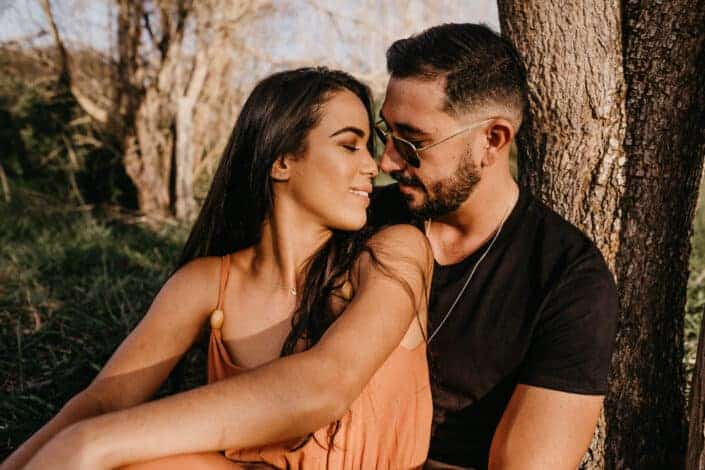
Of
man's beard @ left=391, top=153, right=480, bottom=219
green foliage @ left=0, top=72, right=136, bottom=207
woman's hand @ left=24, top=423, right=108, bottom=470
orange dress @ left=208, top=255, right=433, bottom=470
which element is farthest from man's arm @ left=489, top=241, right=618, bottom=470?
green foliage @ left=0, top=72, right=136, bottom=207

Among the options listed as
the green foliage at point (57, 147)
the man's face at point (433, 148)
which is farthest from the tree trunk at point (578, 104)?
the green foliage at point (57, 147)

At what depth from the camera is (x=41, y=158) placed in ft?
28.5

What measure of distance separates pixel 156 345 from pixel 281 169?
2.45ft

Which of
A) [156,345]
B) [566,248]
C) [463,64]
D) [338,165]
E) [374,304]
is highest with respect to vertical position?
[463,64]

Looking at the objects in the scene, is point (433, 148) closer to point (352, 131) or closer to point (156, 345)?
point (352, 131)

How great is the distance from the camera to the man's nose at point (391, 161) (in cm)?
282

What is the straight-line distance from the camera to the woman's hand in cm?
187

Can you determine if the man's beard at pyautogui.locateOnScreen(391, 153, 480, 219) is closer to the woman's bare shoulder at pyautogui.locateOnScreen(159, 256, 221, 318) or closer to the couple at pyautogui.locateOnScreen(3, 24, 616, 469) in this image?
the couple at pyautogui.locateOnScreen(3, 24, 616, 469)

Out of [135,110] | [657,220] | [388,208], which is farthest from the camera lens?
[135,110]

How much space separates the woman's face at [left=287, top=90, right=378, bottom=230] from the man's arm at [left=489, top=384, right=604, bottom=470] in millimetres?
804

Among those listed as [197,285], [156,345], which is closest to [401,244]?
[197,285]

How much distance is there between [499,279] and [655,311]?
33.5 inches

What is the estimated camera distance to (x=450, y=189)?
2.75 metres

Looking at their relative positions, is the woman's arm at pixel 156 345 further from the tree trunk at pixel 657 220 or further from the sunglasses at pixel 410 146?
the tree trunk at pixel 657 220
